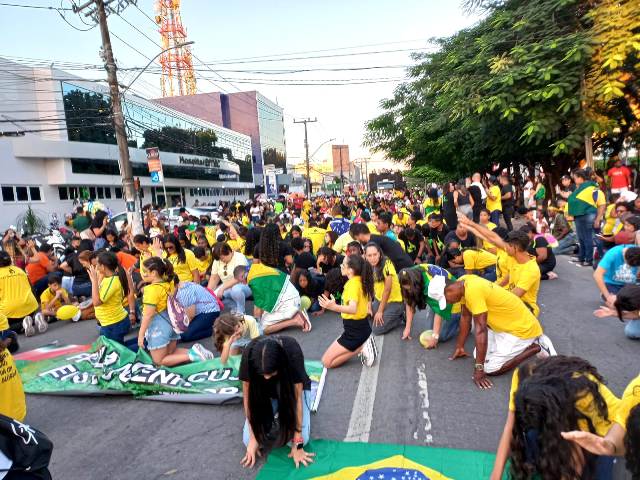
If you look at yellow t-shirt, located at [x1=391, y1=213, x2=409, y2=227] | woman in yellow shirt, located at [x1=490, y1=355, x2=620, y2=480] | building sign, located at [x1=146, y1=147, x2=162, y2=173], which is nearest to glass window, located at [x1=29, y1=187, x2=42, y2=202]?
building sign, located at [x1=146, y1=147, x2=162, y2=173]

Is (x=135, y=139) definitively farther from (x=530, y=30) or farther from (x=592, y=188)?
(x=592, y=188)

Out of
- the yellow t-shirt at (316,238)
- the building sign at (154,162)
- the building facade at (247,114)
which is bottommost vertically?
the yellow t-shirt at (316,238)

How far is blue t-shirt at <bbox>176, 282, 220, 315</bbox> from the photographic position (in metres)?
5.84

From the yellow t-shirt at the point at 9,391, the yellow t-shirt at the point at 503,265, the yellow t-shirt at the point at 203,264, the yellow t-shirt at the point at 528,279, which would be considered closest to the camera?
the yellow t-shirt at the point at 9,391

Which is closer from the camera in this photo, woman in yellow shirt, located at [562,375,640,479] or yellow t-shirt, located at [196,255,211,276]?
woman in yellow shirt, located at [562,375,640,479]

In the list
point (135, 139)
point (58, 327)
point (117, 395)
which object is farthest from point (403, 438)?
point (135, 139)

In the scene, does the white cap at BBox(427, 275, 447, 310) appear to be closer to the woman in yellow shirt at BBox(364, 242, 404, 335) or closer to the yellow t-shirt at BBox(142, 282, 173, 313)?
the woman in yellow shirt at BBox(364, 242, 404, 335)

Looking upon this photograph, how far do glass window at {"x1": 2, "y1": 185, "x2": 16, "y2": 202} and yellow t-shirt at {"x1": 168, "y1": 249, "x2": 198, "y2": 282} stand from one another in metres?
22.0

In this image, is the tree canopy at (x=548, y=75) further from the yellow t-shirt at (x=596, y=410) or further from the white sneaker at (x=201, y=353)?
the yellow t-shirt at (x=596, y=410)

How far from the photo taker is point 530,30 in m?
12.2

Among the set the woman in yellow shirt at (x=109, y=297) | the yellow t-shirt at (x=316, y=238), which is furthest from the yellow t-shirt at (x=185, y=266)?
the yellow t-shirt at (x=316, y=238)

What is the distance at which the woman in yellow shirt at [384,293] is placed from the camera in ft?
18.2

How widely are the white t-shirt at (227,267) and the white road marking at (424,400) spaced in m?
3.49

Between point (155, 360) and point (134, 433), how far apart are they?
1.26 metres
